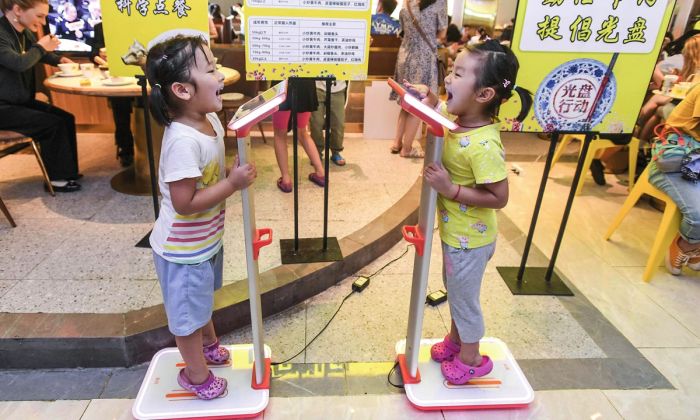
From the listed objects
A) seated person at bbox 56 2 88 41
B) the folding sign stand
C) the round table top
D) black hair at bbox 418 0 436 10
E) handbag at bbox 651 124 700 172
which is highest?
black hair at bbox 418 0 436 10

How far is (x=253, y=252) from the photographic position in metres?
1.63

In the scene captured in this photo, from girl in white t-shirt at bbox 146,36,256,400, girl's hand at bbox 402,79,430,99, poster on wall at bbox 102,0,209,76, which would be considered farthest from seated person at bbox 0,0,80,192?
girl's hand at bbox 402,79,430,99

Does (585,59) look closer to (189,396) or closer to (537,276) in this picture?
(537,276)

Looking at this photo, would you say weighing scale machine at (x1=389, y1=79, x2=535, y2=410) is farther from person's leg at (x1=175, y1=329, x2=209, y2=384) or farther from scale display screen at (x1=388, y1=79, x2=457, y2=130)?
person's leg at (x1=175, y1=329, x2=209, y2=384)

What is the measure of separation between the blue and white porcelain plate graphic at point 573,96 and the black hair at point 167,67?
156 centimetres

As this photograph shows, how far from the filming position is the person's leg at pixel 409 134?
436 centimetres

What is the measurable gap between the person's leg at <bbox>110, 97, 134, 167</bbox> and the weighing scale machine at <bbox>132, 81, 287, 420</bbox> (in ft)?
8.39

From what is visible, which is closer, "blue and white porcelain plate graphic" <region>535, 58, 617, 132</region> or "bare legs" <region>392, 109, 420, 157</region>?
"blue and white porcelain plate graphic" <region>535, 58, 617, 132</region>

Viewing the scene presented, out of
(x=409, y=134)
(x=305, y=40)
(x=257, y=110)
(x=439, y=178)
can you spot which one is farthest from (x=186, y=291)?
(x=409, y=134)

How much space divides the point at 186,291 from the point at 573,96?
1.90 meters

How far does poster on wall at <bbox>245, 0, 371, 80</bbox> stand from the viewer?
217 centimetres

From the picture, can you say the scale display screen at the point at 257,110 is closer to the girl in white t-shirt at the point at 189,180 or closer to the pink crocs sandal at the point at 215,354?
the girl in white t-shirt at the point at 189,180

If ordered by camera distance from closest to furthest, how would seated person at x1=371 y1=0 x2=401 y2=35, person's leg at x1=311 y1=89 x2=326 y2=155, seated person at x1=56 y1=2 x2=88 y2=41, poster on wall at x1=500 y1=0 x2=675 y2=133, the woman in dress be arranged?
poster on wall at x1=500 y1=0 x2=675 y2=133 → person's leg at x1=311 y1=89 x2=326 y2=155 → the woman in dress → seated person at x1=56 y1=2 x2=88 y2=41 → seated person at x1=371 y1=0 x2=401 y2=35

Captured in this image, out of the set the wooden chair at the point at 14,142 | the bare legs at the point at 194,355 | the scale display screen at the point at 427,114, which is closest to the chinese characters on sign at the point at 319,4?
the scale display screen at the point at 427,114
